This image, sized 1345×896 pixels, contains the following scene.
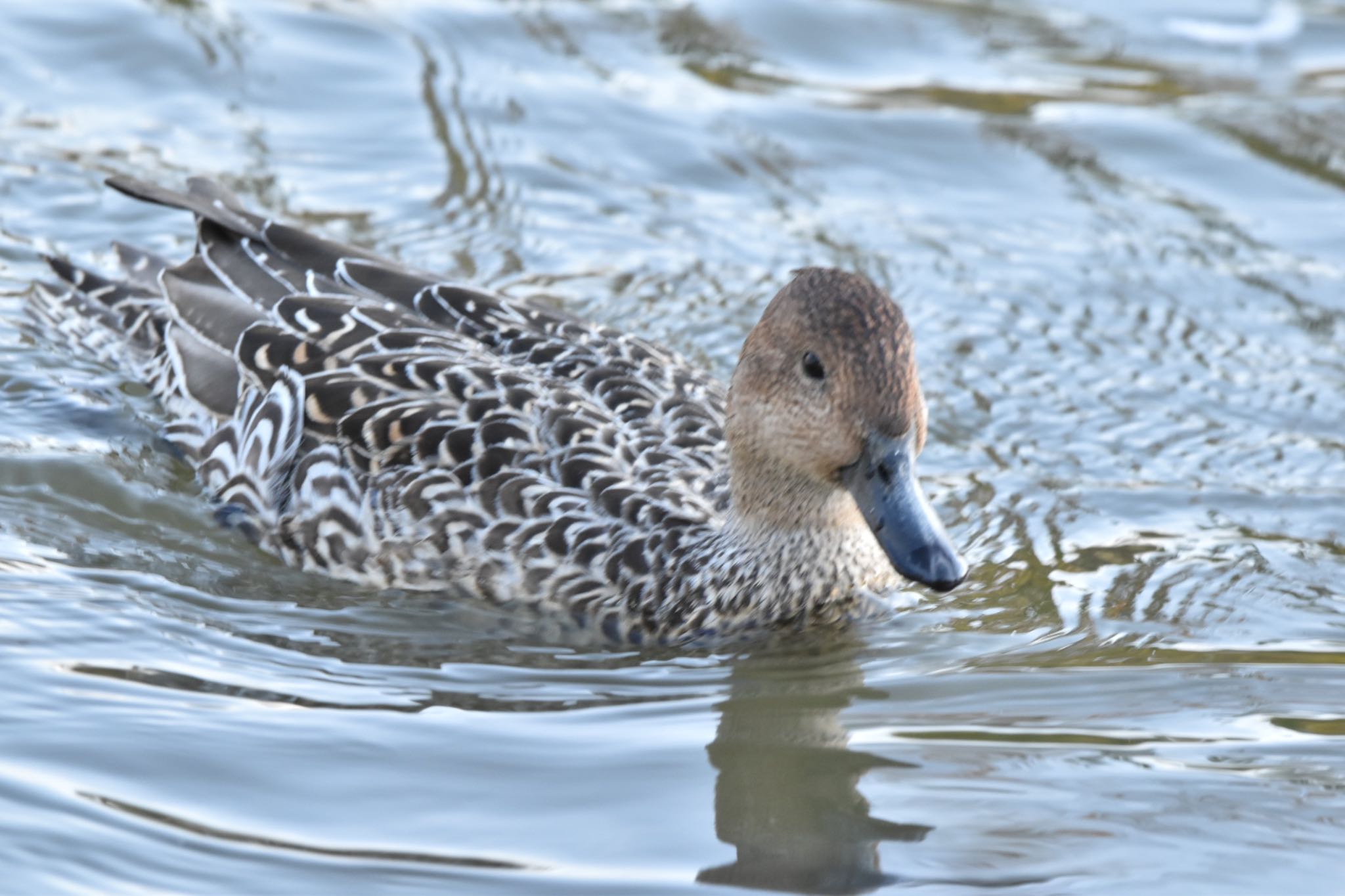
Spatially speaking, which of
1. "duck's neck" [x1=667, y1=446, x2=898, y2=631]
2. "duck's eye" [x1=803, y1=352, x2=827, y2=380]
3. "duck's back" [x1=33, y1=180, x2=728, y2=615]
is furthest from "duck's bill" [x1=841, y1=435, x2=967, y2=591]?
"duck's back" [x1=33, y1=180, x2=728, y2=615]

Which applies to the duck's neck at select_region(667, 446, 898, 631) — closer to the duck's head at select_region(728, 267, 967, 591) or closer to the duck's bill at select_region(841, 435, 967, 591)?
the duck's head at select_region(728, 267, 967, 591)

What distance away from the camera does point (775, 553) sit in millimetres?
5977

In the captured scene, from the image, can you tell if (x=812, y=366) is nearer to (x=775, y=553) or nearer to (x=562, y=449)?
(x=775, y=553)

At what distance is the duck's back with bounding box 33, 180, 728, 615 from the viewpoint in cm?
604

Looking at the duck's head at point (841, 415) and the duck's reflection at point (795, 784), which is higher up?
the duck's head at point (841, 415)

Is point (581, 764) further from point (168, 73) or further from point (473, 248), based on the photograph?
point (168, 73)

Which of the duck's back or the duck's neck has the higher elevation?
the duck's back

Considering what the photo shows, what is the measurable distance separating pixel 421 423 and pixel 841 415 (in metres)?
1.50

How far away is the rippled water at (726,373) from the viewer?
16.0 ft

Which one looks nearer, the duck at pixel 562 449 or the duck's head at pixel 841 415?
the duck's head at pixel 841 415

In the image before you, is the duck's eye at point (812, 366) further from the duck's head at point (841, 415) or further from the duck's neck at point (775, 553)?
the duck's neck at point (775, 553)

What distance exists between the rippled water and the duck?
19cm

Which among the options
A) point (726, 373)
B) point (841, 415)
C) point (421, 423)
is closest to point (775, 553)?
point (841, 415)

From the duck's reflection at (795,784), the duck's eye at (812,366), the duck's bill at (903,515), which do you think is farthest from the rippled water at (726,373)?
the duck's eye at (812,366)
